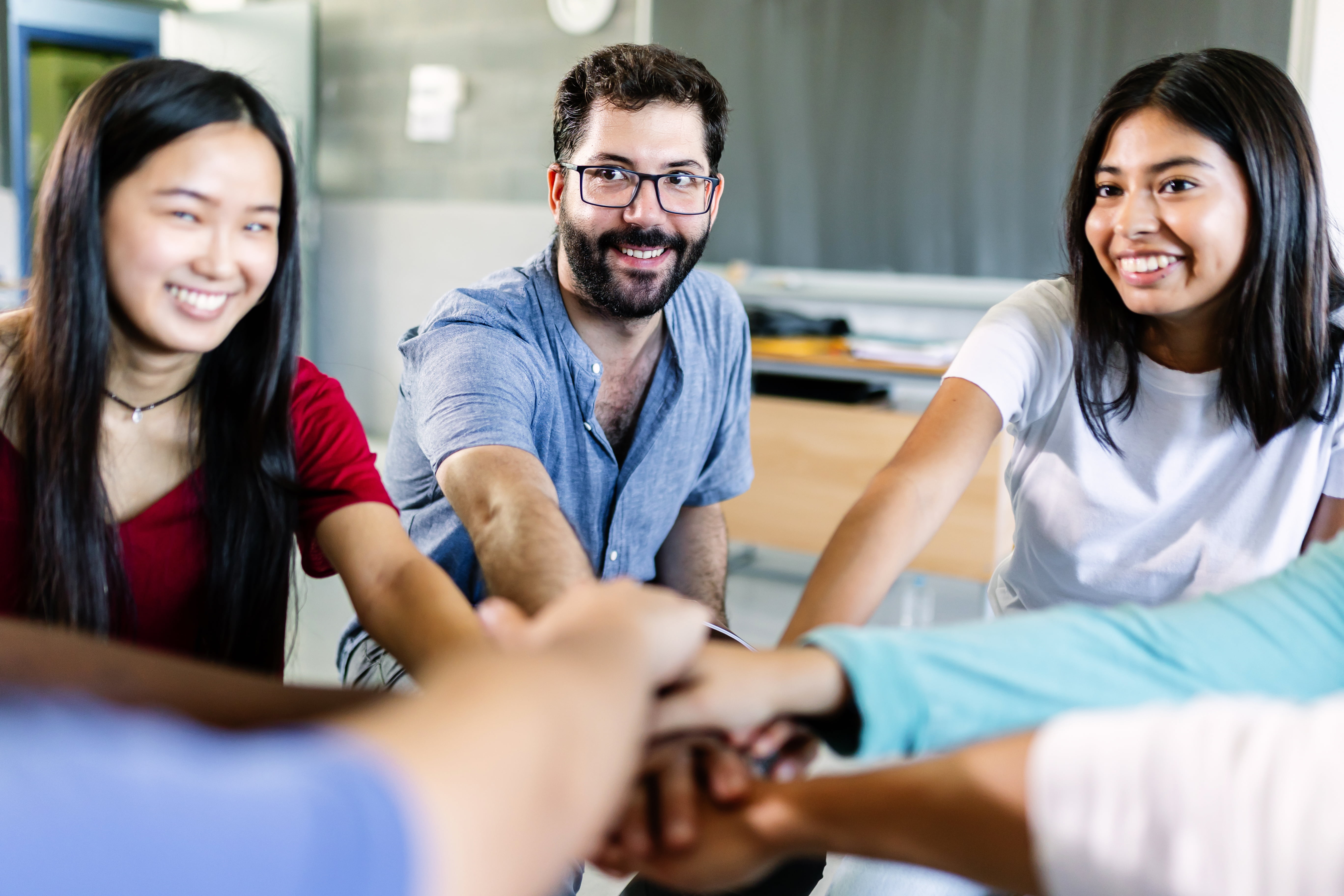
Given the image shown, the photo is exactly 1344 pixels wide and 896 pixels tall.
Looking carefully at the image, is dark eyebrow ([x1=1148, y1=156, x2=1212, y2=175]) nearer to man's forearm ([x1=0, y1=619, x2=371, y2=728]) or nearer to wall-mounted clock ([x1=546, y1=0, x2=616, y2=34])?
man's forearm ([x1=0, y1=619, x2=371, y2=728])

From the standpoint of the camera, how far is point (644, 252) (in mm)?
1626

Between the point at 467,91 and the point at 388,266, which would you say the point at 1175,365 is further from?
A: the point at 388,266

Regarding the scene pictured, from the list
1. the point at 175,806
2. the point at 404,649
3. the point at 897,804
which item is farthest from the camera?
the point at 404,649

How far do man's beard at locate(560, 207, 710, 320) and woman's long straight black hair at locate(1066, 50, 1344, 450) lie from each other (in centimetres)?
58

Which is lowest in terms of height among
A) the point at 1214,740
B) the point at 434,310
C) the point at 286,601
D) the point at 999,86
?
the point at 286,601

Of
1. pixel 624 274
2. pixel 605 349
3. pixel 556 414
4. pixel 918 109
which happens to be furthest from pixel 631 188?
pixel 918 109

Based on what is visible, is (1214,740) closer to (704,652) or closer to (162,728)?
(704,652)

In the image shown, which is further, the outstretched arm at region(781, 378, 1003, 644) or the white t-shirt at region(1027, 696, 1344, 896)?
the outstretched arm at region(781, 378, 1003, 644)

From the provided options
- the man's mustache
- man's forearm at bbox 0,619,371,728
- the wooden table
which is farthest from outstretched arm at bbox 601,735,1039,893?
the wooden table

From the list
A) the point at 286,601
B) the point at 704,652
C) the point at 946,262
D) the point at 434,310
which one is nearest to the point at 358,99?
the point at 946,262

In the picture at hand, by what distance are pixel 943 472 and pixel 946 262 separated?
2762 millimetres

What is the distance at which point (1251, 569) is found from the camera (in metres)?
1.39

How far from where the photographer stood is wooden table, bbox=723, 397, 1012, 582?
10.8 feet

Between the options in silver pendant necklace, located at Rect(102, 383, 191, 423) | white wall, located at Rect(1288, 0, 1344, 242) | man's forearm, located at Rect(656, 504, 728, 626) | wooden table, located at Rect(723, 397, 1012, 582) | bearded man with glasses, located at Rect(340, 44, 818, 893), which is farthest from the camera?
wooden table, located at Rect(723, 397, 1012, 582)
